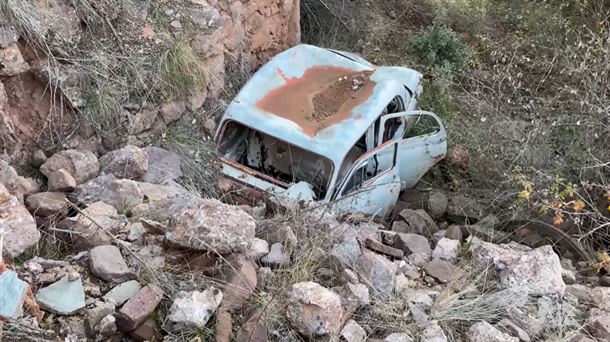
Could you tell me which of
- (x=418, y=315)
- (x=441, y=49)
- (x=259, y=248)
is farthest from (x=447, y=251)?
(x=441, y=49)

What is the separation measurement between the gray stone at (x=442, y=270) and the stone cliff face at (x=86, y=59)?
9.07 ft

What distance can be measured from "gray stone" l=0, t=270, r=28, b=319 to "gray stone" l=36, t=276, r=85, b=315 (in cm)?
22

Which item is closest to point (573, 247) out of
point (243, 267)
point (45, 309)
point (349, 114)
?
point (349, 114)

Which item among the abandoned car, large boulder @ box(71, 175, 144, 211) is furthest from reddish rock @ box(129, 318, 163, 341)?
the abandoned car

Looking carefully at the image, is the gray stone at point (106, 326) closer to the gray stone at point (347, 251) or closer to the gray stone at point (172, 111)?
the gray stone at point (347, 251)

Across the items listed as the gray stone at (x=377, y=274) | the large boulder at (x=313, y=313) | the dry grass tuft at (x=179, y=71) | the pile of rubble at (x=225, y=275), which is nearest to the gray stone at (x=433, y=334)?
the pile of rubble at (x=225, y=275)

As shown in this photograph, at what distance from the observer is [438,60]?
905 centimetres

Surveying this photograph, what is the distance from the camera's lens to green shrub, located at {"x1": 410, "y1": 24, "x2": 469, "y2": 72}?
8.90 m

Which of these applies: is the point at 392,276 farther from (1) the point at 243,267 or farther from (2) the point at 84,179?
(2) the point at 84,179

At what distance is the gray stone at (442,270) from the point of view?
4.60m

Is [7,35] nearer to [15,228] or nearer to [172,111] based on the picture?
[172,111]

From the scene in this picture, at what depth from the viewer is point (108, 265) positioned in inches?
137

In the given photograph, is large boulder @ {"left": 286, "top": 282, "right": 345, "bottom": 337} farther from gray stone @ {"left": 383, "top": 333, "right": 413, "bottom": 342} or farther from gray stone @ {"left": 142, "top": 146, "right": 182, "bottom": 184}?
gray stone @ {"left": 142, "top": 146, "right": 182, "bottom": 184}

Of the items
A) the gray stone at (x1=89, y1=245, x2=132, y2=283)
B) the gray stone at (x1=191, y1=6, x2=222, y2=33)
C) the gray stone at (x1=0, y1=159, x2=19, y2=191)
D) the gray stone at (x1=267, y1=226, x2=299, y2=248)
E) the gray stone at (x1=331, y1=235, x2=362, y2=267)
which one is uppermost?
the gray stone at (x1=191, y1=6, x2=222, y2=33)
